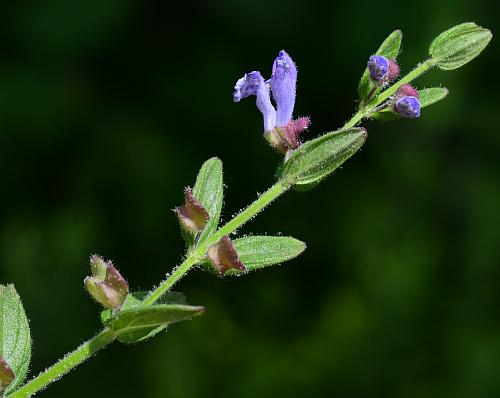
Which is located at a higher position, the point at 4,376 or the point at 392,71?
the point at 392,71

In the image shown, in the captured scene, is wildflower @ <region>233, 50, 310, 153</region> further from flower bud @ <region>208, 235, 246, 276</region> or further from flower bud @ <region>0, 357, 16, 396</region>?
flower bud @ <region>0, 357, 16, 396</region>

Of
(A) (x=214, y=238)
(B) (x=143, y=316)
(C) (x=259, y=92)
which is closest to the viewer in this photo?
(B) (x=143, y=316)

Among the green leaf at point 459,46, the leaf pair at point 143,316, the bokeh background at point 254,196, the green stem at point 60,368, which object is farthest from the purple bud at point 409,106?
the bokeh background at point 254,196

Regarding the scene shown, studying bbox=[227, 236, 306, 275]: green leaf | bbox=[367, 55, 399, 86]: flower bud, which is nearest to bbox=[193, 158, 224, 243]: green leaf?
bbox=[227, 236, 306, 275]: green leaf

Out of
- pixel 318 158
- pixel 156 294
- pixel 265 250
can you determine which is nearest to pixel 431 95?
pixel 318 158

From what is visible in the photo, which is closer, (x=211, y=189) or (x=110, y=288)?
(x=110, y=288)

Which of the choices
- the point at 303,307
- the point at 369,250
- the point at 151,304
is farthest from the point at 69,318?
the point at 151,304

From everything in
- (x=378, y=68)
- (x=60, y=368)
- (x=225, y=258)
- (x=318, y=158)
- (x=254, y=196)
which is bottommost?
(x=60, y=368)

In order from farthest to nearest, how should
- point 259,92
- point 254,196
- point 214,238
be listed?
point 254,196 < point 259,92 < point 214,238

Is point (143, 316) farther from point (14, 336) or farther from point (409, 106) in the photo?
point (409, 106)
